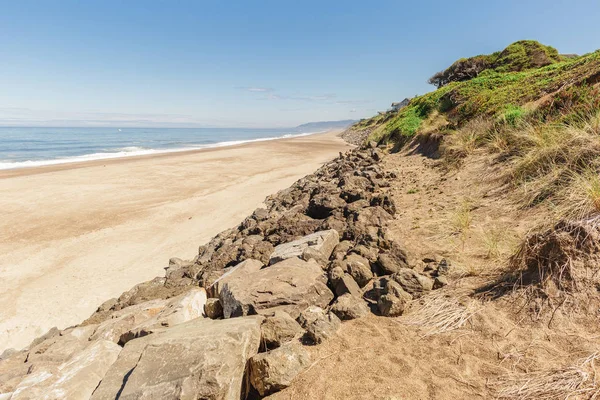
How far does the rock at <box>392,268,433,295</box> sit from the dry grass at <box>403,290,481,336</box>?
6.0 inches

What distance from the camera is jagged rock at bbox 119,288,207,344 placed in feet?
14.6

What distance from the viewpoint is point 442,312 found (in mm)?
3887

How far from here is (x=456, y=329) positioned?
143 inches

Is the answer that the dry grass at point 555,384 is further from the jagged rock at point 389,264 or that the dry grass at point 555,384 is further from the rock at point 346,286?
the jagged rock at point 389,264

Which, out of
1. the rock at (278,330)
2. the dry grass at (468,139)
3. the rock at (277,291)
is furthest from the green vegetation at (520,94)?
the rock at (278,330)

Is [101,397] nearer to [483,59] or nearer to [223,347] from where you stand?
[223,347]

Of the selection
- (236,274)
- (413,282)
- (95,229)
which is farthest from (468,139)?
(95,229)

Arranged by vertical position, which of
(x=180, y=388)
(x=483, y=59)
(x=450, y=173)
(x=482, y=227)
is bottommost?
(x=180, y=388)

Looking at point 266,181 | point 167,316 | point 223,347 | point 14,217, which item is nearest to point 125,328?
point 167,316

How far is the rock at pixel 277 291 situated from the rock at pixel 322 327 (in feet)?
1.53

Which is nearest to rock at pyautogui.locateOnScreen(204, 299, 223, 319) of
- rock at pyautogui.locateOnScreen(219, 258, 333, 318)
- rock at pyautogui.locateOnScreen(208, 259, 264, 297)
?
rock at pyautogui.locateOnScreen(219, 258, 333, 318)

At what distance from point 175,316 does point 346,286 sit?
101 inches

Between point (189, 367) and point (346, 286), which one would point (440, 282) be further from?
point (189, 367)

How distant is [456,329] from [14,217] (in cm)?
1878
